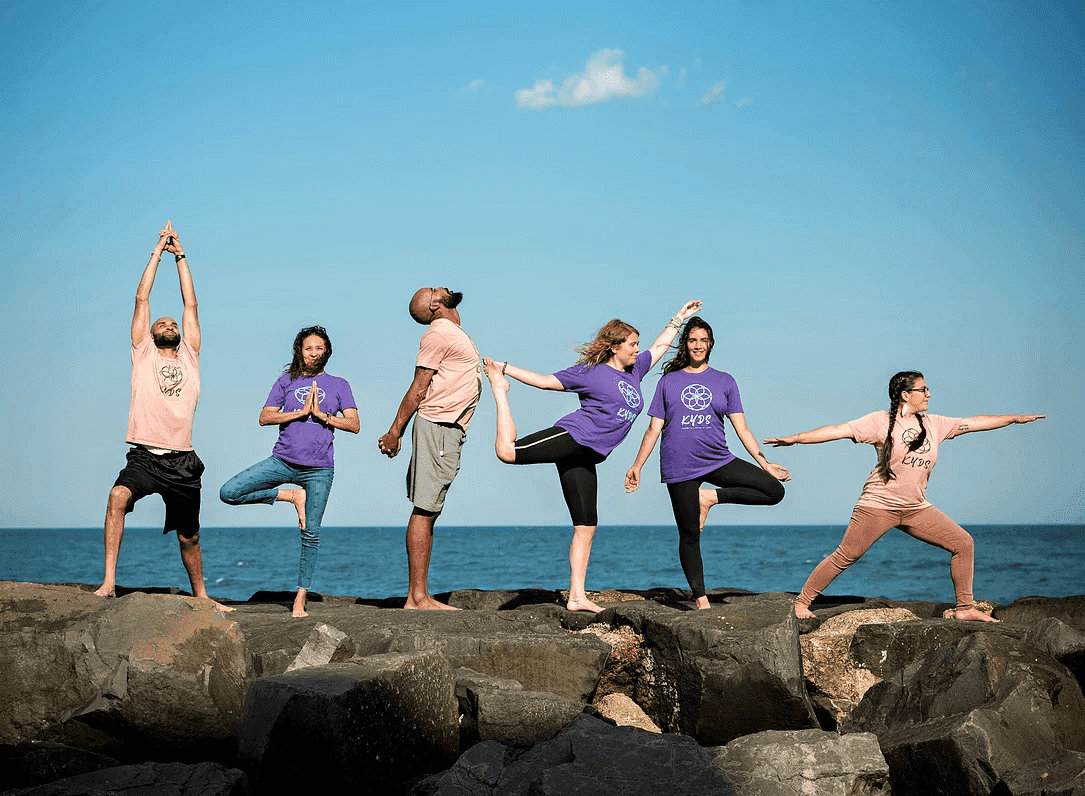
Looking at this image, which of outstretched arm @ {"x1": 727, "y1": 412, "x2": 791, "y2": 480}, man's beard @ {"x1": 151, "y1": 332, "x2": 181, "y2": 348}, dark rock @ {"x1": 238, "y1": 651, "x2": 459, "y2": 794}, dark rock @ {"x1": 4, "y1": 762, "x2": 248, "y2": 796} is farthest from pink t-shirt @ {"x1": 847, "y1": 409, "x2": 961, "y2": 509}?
man's beard @ {"x1": 151, "y1": 332, "x2": 181, "y2": 348}

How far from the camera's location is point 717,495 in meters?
6.92

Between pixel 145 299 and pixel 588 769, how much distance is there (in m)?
4.82

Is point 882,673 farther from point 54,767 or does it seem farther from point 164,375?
point 164,375

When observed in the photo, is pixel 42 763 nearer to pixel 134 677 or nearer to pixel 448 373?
pixel 134 677

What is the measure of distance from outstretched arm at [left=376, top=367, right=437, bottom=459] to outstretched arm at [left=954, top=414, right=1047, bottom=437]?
3.78 meters

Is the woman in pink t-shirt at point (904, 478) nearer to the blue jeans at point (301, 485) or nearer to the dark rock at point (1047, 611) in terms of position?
the dark rock at point (1047, 611)

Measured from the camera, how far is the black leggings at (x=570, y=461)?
675 centimetres

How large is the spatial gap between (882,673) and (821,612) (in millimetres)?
766

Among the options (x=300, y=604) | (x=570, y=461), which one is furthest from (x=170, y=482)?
(x=570, y=461)

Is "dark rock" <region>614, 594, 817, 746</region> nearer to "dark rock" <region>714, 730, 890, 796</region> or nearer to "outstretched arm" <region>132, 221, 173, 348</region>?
"dark rock" <region>714, 730, 890, 796</region>

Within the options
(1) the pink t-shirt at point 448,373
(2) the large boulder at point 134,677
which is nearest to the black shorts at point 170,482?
(2) the large boulder at point 134,677

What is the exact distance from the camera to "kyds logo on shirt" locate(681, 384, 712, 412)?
695 cm

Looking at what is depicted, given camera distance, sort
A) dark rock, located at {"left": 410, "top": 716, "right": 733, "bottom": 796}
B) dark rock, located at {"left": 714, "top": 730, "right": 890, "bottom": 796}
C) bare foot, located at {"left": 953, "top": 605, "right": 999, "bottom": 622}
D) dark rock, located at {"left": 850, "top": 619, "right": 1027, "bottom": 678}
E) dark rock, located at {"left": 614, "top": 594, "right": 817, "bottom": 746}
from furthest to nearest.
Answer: bare foot, located at {"left": 953, "top": 605, "right": 999, "bottom": 622} < dark rock, located at {"left": 850, "top": 619, "right": 1027, "bottom": 678} < dark rock, located at {"left": 614, "top": 594, "right": 817, "bottom": 746} < dark rock, located at {"left": 714, "top": 730, "right": 890, "bottom": 796} < dark rock, located at {"left": 410, "top": 716, "right": 733, "bottom": 796}

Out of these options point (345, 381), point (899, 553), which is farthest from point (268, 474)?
point (899, 553)
